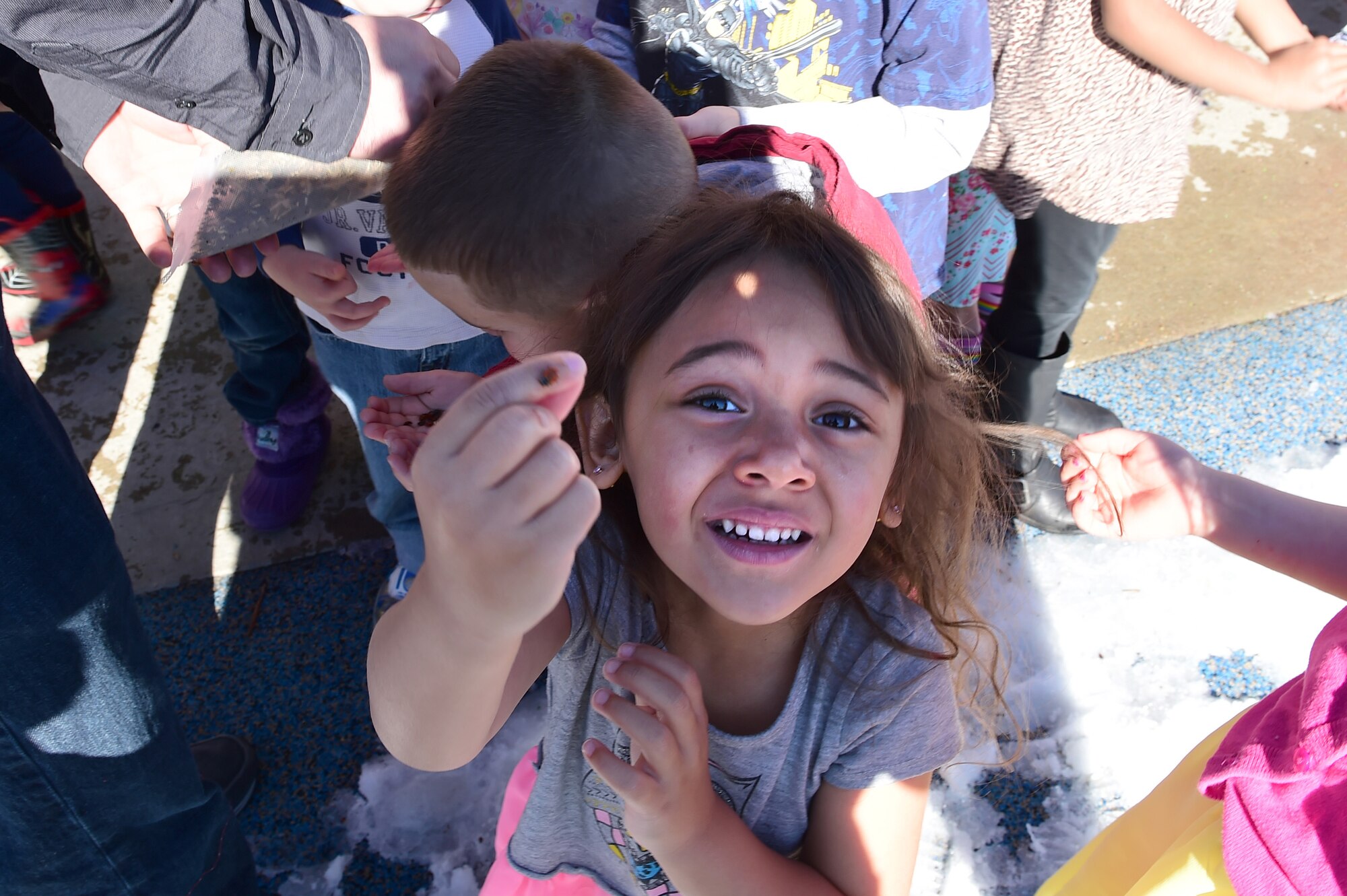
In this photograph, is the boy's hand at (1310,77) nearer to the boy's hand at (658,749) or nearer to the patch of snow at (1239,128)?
the patch of snow at (1239,128)

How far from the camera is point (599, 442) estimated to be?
1.27 m

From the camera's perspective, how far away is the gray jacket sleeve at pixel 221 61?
1081mm

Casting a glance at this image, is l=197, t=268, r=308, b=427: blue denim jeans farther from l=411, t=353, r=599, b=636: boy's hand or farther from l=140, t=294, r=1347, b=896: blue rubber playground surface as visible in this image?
l=411, t=353, r=599, b=636: boy's hand

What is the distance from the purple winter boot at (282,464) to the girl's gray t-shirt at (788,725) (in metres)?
1.34

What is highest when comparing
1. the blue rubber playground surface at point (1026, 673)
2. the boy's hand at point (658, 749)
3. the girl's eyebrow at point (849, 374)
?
the girl's eyebrow at point (849, 374)

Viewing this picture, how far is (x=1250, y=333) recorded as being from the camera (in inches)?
105

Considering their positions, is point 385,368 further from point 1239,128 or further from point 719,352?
point 1239,128

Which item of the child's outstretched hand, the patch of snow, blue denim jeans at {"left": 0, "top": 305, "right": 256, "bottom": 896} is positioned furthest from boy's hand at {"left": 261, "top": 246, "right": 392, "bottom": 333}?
the patch of snow

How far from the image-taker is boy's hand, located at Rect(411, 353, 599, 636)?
739 millimetres

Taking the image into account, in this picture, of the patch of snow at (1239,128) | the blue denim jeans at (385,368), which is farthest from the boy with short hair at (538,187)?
the patch of snow at (1239,128)

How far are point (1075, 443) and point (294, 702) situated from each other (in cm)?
179

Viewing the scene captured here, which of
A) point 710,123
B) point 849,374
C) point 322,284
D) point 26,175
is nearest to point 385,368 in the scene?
point 322,284

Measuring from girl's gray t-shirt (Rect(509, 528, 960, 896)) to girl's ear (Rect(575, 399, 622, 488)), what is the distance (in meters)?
0.12

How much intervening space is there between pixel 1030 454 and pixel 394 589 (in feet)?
5.37
